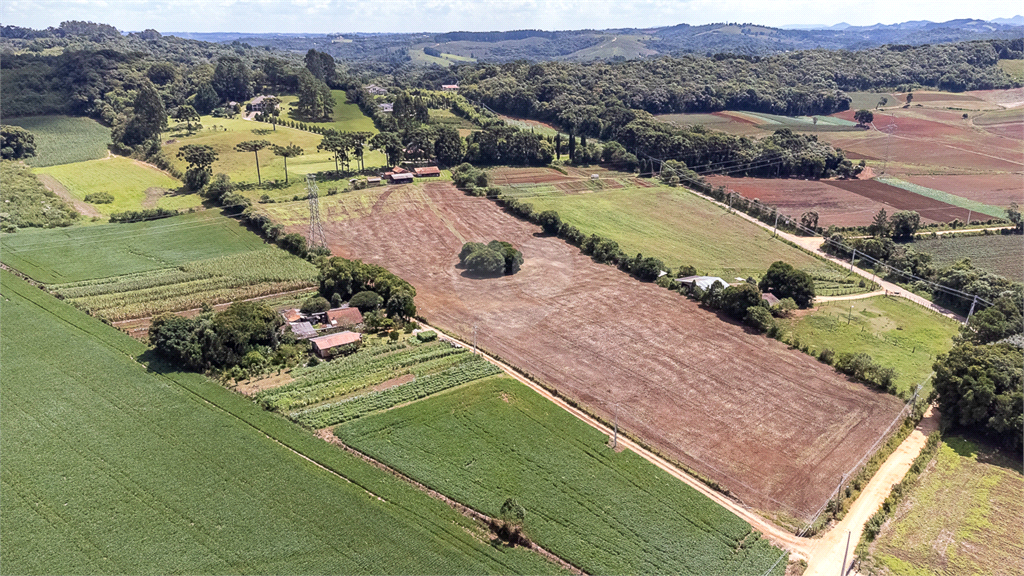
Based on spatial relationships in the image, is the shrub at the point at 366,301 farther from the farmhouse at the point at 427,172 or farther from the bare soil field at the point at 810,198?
the bare soil field at the point at 810,198

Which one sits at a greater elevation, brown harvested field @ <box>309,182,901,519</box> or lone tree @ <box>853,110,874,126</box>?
lone tree @ <box>853,110,874,126</box>

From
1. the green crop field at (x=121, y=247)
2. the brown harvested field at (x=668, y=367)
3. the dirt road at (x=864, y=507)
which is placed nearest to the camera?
the dirt road at (x=864, y=507)

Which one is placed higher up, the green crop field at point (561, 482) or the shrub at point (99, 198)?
the shrub at point (99, 198)

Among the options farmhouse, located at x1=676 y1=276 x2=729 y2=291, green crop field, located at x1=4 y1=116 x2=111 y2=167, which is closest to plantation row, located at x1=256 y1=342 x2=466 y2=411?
farmhouse, located at x1=676 y1=276 x2=729 y2=291

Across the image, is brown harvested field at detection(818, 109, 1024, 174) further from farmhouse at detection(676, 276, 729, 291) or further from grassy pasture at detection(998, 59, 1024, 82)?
farmhouse at detection(676, 276, 729, 291)

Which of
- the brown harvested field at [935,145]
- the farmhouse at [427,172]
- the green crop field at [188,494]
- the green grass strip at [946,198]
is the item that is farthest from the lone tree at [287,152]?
the brown harvested field at [935,145]

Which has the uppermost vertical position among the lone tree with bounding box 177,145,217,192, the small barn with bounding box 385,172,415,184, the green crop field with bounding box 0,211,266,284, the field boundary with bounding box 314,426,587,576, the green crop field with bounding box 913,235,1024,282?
the lone tree with bounding box 177,145,217,192

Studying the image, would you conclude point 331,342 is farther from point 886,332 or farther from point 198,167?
point 198,167

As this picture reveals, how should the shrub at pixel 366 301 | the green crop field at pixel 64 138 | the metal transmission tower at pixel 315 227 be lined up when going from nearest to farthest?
the shrub at pixel 366 301
the metal transmission tower at pixel 315 227
the green crop field at pixel 64 138
